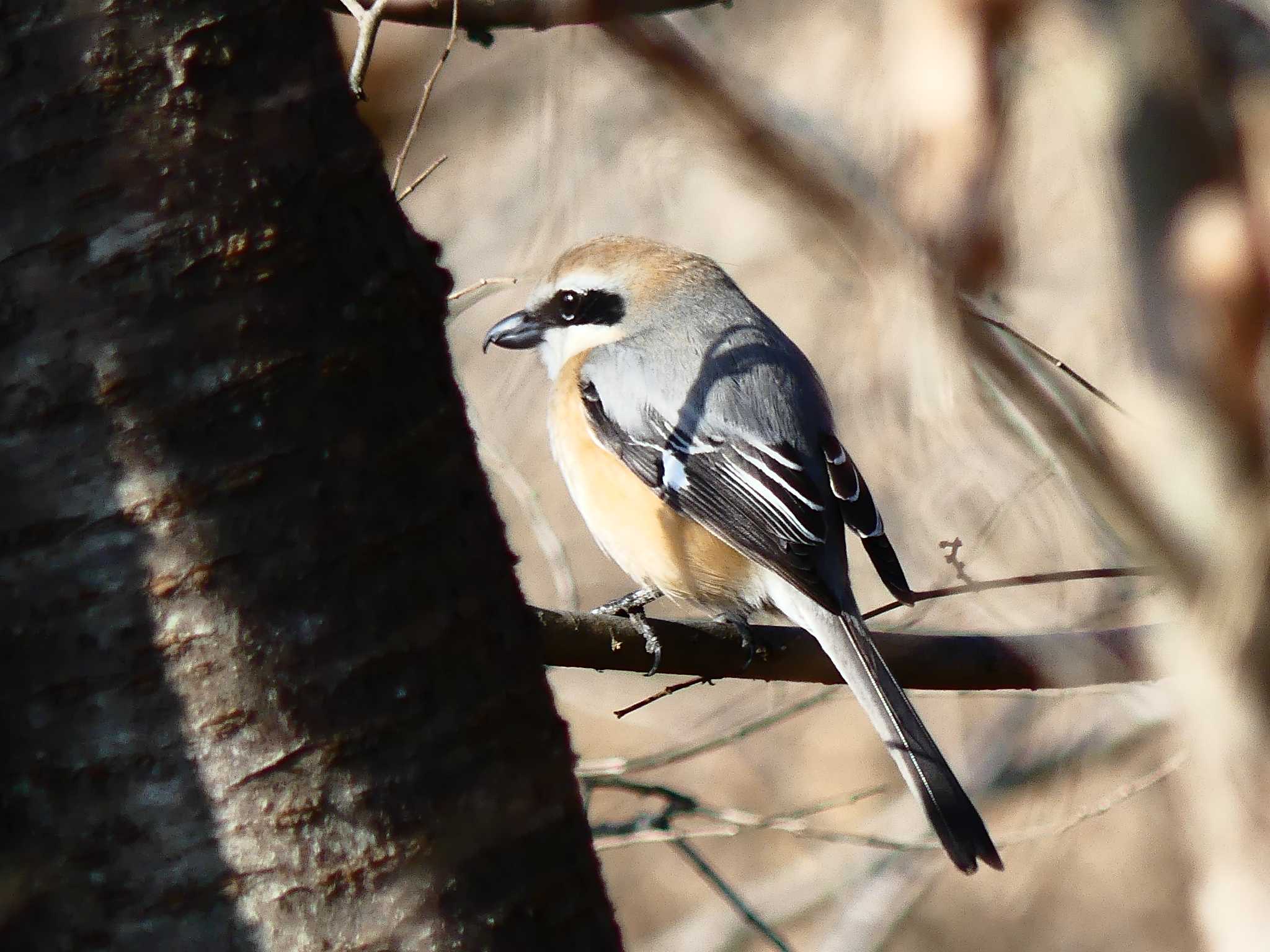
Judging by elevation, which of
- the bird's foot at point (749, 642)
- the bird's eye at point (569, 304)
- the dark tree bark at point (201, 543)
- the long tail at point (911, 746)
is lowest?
the long tail at point (911, 746)

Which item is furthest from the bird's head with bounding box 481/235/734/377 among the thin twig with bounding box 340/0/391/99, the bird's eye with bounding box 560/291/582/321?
the thin twig with bounding box 340/0/391/99

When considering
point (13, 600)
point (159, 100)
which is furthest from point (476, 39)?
point (13, 600)

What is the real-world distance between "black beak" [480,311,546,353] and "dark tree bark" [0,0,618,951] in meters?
2.64

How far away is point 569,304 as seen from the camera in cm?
381

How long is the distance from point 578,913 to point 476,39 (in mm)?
2157

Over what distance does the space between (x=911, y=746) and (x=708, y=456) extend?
91 centimetres

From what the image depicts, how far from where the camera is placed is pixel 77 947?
1170mm

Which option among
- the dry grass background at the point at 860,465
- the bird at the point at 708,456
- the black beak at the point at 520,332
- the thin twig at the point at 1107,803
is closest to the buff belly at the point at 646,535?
the bird at the point at 708,456

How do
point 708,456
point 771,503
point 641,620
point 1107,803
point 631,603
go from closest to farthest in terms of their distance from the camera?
point 641,620 < point 631,603 < point 771,503 < point 708,456 < point 1107,803

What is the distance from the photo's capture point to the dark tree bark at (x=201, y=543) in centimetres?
115

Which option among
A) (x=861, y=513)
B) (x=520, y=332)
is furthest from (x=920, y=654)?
(x=520, y=332)

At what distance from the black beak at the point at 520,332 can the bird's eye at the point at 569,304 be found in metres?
0.09

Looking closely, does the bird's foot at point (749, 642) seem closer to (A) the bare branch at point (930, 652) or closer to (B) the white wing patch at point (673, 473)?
(A) the bare branch at point (930, 652)

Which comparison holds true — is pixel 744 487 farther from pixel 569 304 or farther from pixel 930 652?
pixel 569 304
